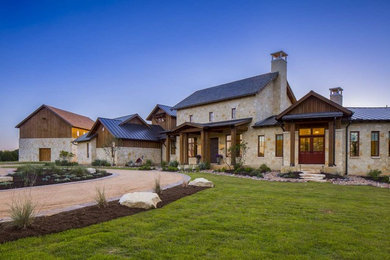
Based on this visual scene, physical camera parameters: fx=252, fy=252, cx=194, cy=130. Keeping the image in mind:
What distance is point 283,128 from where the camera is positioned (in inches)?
690

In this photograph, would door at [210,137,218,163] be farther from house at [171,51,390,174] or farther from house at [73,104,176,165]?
house at [73,104,176,165]

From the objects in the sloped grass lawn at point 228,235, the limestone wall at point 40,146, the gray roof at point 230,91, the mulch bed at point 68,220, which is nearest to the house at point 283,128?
the gray roof at point 230,91

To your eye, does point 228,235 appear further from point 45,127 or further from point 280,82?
point 45,127

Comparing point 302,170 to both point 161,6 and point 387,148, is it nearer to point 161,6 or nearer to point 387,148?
point 387,148

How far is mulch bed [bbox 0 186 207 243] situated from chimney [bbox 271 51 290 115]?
1757cm

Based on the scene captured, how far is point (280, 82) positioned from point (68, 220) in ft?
66.8

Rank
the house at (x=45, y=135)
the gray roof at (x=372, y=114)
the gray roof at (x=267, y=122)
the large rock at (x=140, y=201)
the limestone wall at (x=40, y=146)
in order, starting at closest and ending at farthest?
1. the large rock at (x=140, y=201)
2. the gray roof at (x=372, y=114)
3. the gray roof at (x=267, y=122)
4. the limestone wall at (x=40, y=146)
5. the house at (x=45, y=135)

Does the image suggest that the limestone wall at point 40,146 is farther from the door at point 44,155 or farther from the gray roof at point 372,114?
the gray roof at point 372,114

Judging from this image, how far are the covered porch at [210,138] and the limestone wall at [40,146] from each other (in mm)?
16639

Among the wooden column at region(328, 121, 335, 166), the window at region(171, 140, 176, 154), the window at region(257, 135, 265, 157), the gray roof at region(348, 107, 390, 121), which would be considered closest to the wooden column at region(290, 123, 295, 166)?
the wooden column at region(328, 121, 335, 166)

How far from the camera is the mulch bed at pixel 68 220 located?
13.0ft

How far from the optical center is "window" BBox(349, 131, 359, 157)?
52.3 feet

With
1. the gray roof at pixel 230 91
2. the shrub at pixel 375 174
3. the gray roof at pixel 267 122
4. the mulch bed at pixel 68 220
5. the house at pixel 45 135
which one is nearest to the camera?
the mulch bed at pixel 68 220

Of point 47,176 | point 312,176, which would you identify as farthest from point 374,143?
point 47,176
